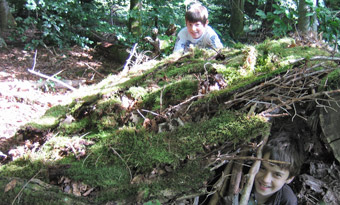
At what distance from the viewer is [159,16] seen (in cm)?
901

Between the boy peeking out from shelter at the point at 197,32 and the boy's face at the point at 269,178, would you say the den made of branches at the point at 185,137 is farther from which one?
the boy peeking out from shelter at the point at 197,32

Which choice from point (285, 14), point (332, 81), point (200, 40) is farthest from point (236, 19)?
point (332, 81)

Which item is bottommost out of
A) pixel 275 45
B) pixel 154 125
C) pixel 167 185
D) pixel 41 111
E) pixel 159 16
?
pixel 41 111

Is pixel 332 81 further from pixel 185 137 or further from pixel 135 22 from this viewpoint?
pixel 135 22

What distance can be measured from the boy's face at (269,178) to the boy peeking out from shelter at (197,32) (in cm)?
292

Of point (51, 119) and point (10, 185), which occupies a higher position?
point (51, 119)

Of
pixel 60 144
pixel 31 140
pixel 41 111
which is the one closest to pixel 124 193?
pixel 60 144

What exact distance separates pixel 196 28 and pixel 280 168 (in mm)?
3566

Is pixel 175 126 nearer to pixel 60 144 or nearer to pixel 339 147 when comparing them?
pixel 60 144

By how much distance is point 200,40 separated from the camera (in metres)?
5.37

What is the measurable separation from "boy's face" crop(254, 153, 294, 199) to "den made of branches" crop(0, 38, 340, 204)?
15 cm

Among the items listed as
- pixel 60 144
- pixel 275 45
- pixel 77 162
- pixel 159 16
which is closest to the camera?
pixel 77 162

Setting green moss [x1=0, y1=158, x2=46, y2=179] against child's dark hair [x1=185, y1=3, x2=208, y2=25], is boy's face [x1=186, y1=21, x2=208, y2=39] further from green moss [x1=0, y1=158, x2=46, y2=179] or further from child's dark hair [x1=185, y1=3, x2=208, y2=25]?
green moss [x1=0, y1=158, x2=46, y2=179]

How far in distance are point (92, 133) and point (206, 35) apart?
3601 mm
